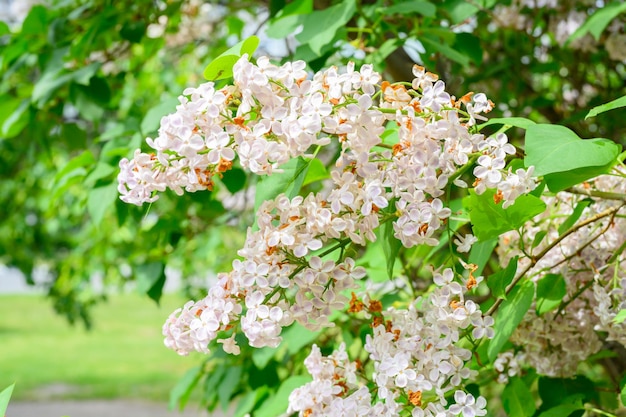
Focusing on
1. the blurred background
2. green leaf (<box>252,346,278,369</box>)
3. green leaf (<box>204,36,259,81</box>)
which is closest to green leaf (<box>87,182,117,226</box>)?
the blurred background

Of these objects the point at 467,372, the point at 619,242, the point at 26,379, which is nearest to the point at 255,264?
the point at 467,372

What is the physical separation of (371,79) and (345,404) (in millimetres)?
363

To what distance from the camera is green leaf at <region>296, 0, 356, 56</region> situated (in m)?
1.30

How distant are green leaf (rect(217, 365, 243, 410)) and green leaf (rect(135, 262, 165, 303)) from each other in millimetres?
229

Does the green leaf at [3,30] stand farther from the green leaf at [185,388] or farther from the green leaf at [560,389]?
the green leaf at [560,389]

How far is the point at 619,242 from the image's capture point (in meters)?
1.10

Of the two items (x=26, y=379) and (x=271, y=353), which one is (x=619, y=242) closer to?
(x=271, y=353)

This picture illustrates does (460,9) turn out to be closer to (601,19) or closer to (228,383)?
(601,19)

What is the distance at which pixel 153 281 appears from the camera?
1736mm

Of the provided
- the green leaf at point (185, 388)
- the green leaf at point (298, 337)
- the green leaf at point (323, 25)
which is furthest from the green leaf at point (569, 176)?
the green leaf at point (185, 388)

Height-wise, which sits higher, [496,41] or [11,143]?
[496,41]

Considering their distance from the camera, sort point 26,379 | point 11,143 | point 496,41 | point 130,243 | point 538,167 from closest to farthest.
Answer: point 538,167 → point 496,41 → point 11,143 → point 130,243 → point 26,379

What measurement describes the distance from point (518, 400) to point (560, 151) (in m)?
0.46

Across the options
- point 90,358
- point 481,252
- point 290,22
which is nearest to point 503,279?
point 481,252
